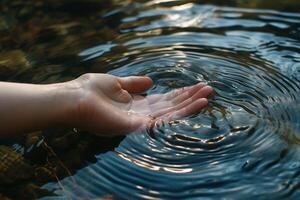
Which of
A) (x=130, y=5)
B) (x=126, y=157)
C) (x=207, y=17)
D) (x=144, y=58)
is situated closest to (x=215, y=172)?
(x=126, y=157)

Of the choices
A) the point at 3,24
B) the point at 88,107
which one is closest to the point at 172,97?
the point at 88,107

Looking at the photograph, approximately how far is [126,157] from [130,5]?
245 centimetres

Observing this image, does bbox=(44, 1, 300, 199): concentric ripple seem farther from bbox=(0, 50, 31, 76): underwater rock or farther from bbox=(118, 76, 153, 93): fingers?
bbox=(0, 50, 31, 76): underwater rock

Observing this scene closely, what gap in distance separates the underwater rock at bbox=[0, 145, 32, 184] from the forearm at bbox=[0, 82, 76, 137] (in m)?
0.13

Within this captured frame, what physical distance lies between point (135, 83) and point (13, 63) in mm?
1163

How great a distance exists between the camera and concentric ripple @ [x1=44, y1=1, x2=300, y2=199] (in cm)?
249

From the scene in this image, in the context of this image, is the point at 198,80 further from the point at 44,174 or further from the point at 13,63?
the point at 13,63

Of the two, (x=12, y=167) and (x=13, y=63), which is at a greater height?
(x=13, y=63)

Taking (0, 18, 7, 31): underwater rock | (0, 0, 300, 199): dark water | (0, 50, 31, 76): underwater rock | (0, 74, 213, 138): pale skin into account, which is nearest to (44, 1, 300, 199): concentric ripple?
(0, 0, 300, 199): dark water

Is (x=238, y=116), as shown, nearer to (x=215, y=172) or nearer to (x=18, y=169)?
(x=215, y=172)

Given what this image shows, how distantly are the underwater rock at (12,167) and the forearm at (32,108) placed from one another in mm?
127

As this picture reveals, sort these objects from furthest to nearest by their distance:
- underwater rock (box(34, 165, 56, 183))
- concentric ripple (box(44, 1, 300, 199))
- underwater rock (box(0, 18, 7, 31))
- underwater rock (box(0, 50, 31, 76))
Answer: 1. underwater rock (box(0, 18, 7, 31))
2. underwater rock (box(0, 50, 31, 76))
3. underwater rock (box(34, 165, 56, 183))
4. concentric ripple (box(44, 1, 300, 199))

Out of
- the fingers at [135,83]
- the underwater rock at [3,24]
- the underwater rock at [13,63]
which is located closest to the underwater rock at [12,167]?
the fingers at [135,83]

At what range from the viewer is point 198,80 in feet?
11.1
